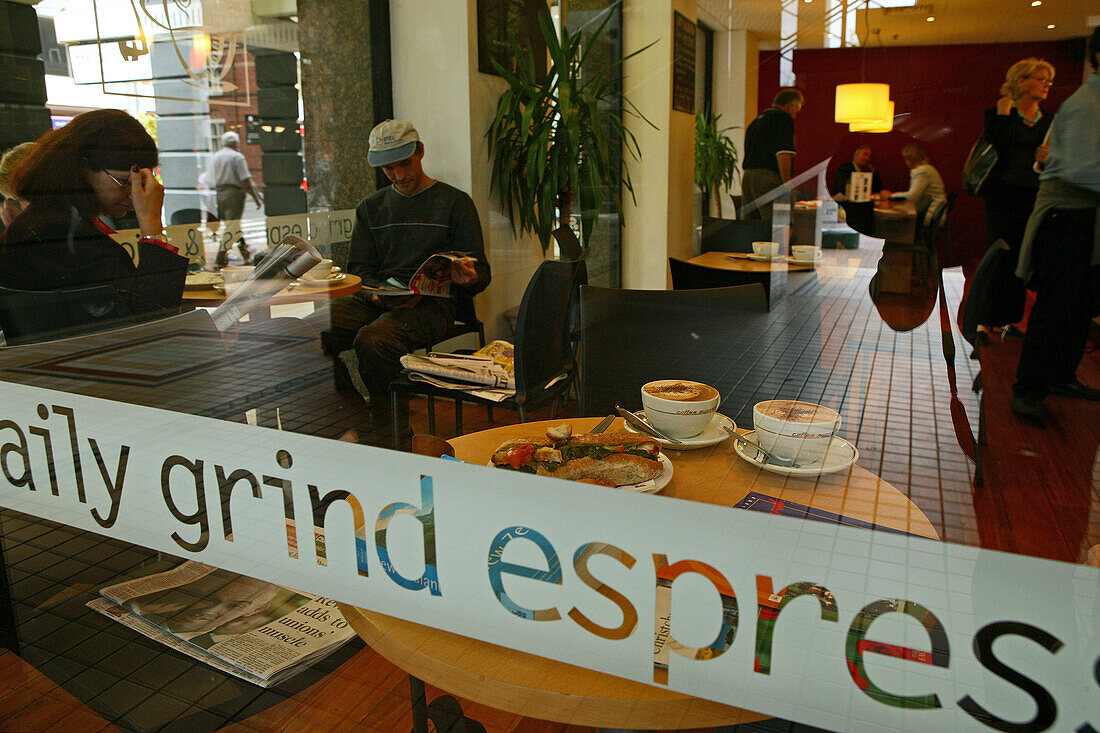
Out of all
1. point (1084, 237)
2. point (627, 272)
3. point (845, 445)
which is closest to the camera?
point (1084, 237)

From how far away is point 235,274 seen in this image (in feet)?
3.54

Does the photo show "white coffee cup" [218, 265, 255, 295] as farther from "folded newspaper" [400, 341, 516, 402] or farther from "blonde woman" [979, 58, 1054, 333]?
"blonde woman" [979, 58, 1054, 333]

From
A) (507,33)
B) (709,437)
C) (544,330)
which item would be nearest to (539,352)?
(544,330)

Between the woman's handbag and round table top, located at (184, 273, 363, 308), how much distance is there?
0.73m

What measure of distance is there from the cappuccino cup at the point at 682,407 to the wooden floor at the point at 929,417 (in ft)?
0.10

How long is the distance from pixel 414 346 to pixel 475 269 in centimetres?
13

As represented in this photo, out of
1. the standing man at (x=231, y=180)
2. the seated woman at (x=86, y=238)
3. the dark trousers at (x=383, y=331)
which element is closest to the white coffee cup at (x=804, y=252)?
the dark trousers at (x=383, y=331)

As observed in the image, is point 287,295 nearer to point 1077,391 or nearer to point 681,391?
point 681,391

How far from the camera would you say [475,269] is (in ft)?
3.38

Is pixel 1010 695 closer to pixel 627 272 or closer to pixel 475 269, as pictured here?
pixel 627 272

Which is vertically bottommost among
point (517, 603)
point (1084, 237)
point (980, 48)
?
point (517, 603)

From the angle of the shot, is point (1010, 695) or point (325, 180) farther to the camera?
point (325, 180)

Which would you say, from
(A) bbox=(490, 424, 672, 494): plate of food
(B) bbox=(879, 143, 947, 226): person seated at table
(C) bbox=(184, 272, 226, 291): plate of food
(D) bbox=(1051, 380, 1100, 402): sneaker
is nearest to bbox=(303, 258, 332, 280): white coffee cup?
(C) bbox=(184, 272, 226, 291): plate of food

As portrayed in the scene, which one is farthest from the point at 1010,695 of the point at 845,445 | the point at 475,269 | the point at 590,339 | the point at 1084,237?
the point at 475,269
